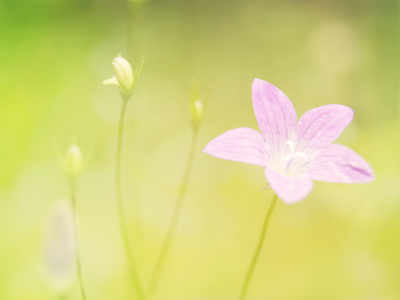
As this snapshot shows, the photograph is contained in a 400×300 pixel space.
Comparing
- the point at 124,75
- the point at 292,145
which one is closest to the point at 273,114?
the point at 292,145

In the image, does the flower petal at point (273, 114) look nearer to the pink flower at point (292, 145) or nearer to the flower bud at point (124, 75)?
the pink flower at point (292, 145)

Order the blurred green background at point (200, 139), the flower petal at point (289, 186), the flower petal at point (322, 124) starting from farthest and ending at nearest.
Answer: the blurred green background at point (200, 139), the flower petal at point (322, 124), the flower petal at point (289, 186)

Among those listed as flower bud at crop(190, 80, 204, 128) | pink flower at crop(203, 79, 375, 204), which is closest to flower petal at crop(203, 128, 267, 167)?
pink flower at crop(203, 79, 375, 204)

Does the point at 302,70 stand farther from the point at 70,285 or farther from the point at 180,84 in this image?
the point at 70,285

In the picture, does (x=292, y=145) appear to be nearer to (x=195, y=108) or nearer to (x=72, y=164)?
(x=195, y=108)

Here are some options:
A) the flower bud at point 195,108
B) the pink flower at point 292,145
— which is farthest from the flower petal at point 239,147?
the flower bud at point 195,108

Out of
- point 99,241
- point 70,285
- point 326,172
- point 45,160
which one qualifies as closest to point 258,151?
point 326,172
